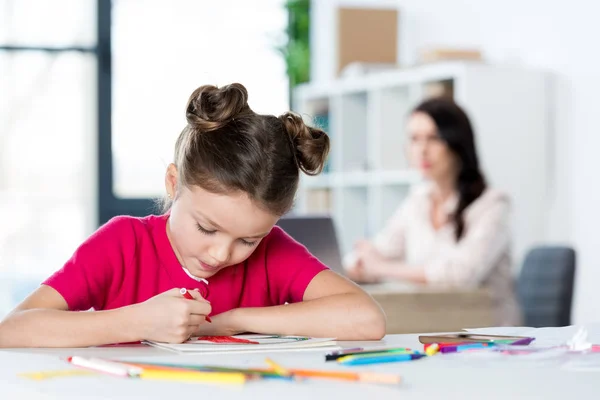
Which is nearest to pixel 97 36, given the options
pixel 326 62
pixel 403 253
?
pixel 326 62

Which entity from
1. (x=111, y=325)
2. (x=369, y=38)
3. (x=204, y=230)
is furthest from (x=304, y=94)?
(x=111, y=325)

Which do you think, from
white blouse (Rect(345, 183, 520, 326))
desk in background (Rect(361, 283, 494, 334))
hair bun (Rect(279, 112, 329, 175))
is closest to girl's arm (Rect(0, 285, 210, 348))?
hair bun (Rect(279, 112, 329, 175))

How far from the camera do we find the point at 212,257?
4.87 ft

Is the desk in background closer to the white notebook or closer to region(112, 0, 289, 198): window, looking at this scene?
the white notebook

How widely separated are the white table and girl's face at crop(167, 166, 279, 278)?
32cm

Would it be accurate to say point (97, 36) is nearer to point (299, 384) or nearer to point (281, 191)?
point (281, 191)

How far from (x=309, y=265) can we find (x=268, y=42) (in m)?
4.64

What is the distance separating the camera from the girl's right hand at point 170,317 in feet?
4.22

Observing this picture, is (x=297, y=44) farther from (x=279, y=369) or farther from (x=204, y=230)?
(x=279, y=369)

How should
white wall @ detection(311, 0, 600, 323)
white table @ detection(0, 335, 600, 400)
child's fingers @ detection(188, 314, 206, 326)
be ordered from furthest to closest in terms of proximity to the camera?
1. white wall @ detection(311, 0, 600, 323)
2. child's fingers @ detection(188, 314, 206, 326)
3. white table @ detection(0, 335, 600, 400)

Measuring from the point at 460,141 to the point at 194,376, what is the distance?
2691 millimetres

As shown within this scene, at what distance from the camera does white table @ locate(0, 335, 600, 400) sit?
0.88 metres

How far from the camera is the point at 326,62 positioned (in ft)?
19.2

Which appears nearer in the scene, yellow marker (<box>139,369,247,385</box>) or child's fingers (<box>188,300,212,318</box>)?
yellow marker (<box>139,369,247,385</box>)
